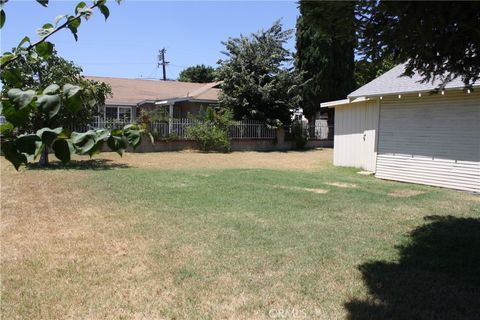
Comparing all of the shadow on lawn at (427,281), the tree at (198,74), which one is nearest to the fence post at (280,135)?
the shadow on lawn at (427,281)

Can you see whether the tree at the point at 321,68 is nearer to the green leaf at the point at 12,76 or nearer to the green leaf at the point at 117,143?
the green leaf at the point at 12,76

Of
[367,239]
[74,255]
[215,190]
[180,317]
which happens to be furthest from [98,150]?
[215,190]

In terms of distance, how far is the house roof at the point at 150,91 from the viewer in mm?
27281

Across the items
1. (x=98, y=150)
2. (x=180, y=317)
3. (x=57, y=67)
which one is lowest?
(x=180, y=317)

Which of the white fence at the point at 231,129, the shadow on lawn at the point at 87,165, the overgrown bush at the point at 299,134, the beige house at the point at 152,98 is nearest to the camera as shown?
the shadow on lawn at the point at 87,165

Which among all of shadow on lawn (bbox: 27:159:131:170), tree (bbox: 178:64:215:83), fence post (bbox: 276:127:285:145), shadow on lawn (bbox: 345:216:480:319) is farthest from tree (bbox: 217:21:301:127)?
tree (bbox: 178:64:215:83)

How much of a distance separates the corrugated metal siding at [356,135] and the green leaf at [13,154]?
46.0 ft

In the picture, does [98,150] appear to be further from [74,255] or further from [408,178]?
[408,178]

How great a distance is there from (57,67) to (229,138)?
10627mm

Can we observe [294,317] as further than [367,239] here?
No

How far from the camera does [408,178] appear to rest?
13031 mm

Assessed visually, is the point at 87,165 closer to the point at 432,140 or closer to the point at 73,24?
the point at 432,140

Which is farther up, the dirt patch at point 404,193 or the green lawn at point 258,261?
the dirt patch at point 404,193

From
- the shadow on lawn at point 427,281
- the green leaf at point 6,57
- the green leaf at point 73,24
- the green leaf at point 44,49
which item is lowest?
the shadow on lawn at point 427,281
